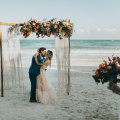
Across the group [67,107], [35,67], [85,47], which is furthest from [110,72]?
[85,47]

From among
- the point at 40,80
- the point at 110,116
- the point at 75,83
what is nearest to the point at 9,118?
the point at 40,80

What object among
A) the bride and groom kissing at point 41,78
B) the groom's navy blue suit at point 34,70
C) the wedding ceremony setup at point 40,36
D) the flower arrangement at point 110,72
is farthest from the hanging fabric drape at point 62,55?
the flower arrangement at point 110,72

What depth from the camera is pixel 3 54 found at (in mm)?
6480

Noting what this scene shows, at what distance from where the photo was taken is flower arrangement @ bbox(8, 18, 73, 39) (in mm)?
5887

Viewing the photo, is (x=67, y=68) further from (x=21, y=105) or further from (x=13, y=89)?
(x=13, y=89)

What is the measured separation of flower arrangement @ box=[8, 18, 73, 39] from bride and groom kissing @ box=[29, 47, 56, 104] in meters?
0.65

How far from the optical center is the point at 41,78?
18.6ft

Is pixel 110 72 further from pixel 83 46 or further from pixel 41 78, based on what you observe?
pixel 83 46

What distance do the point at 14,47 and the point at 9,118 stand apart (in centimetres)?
260

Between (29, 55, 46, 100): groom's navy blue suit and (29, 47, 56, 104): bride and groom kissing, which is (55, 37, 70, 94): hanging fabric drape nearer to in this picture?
(29, 47, 56, 104): bride and groom kissing

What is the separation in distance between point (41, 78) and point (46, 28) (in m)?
1.35

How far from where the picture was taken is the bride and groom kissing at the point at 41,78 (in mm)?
5564

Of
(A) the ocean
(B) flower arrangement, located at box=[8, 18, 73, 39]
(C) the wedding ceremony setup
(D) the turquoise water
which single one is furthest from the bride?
(D) the turquoise water

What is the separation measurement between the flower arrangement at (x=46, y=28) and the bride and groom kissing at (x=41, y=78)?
653 millimetres
